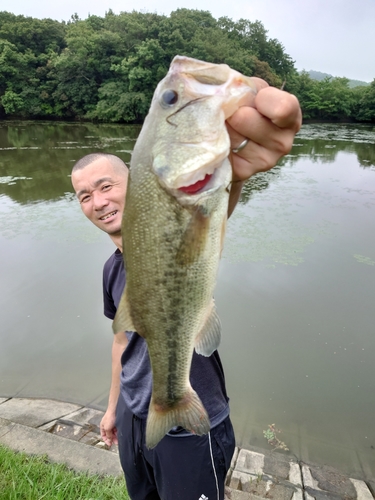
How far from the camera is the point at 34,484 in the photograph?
2381mm

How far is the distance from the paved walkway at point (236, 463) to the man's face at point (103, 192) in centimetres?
192

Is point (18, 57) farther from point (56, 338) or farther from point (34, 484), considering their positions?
point (34, 484)

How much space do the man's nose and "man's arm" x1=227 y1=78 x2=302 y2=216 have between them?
97 centimetres

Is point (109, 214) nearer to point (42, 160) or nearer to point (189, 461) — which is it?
point (189, 461)

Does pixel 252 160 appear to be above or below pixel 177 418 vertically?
above

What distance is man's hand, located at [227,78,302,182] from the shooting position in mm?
1082

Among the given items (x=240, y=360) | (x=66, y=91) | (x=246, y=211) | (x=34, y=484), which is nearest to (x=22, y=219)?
(x=246, y=211)

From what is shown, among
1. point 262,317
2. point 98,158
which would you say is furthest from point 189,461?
point 262,317

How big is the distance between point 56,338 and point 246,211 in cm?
579

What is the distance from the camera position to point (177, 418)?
56.4 inches

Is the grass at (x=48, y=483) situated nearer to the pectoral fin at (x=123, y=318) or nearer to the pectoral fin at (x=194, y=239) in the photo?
the pectoral fin at (x=123, y=318)

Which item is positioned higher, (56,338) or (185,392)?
(185,392)

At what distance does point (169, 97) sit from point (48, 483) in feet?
Result: 8.73

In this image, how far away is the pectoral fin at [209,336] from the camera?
1.33 meters
